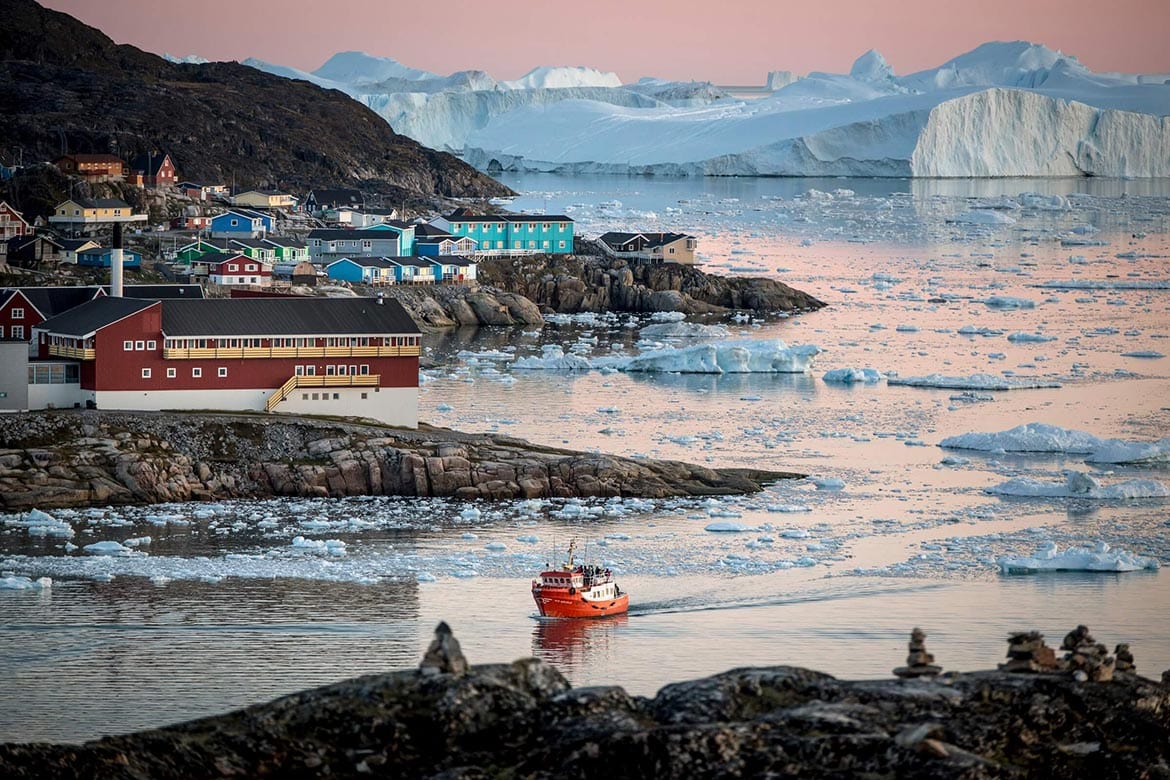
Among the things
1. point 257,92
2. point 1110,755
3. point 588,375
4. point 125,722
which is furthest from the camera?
point 257,92

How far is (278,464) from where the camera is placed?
30875 millimetres

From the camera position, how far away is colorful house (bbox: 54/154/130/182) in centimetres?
7356

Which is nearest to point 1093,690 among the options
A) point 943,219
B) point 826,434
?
point 826,434

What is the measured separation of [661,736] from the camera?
12.4 meters

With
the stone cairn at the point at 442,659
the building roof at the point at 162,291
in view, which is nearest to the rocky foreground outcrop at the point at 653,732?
the stone cairn at the point at 442,659

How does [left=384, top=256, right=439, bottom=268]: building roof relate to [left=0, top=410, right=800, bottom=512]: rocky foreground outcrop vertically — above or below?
above

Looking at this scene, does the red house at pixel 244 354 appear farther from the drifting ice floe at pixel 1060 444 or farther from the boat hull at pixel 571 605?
the drifting ice floe at pixel 1060 444

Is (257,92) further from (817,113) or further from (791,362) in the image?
(791,362)

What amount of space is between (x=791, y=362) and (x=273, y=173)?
51562 millimetres

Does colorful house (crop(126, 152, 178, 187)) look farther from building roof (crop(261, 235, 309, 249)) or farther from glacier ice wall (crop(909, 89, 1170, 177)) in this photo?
glacier ice wall (crop(909, 89, 1170, 177))

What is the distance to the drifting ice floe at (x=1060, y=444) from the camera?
3475 centimetres

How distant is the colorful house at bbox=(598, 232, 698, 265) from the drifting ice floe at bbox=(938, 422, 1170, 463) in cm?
3326

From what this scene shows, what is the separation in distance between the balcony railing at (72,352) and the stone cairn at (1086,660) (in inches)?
850

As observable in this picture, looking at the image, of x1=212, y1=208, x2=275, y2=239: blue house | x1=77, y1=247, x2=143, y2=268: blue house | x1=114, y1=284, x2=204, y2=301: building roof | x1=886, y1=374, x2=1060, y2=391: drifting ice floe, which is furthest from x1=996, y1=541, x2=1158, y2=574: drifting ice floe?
x1=212, y1=208, x2=275, y2=239: blue house
